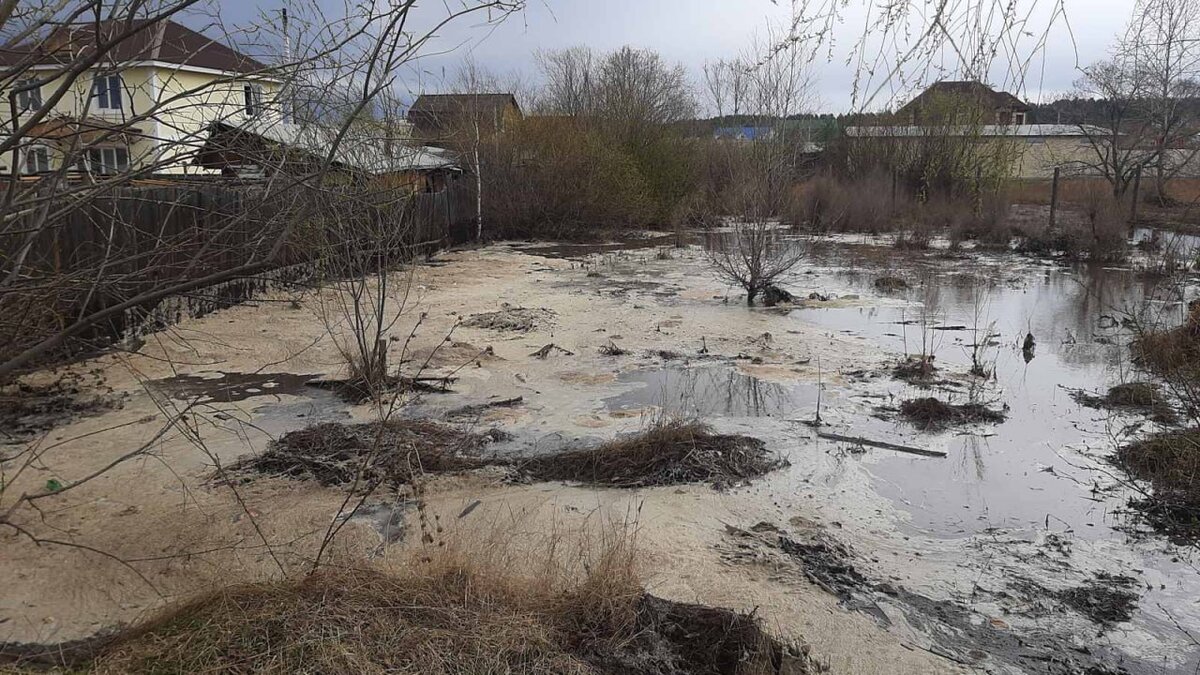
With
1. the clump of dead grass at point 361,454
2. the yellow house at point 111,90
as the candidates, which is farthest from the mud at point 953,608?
the yellow house at point 111,90

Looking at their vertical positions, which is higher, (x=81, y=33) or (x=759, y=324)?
(x=81, y=33)

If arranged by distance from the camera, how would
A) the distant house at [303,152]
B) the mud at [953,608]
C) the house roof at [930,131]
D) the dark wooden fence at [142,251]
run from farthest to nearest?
the house roof at [930,131] → the mud at [953,608] → the distant house at [303,152] → the dark wooden fence at [142,251]

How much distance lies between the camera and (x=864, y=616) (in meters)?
4.15

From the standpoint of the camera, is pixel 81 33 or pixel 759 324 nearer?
pixel 81 33

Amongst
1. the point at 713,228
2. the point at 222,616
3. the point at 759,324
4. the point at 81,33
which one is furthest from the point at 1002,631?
the point at 713,228

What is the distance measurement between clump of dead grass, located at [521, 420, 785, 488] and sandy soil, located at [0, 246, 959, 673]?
0.66 feet

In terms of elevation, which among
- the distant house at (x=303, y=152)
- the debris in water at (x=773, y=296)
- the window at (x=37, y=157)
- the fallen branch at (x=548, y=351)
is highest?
the distant house at (x=303, y=152)

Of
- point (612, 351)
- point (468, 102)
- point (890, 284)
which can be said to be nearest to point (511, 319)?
point (612, 351)

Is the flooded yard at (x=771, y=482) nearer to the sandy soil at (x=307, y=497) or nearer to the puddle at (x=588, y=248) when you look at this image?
the sandy soil at (x=307, y=497)

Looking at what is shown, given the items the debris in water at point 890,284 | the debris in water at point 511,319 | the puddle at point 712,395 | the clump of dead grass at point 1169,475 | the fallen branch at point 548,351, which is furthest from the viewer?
the debris in water at point 890,284

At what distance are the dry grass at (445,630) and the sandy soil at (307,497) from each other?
1.15 feet

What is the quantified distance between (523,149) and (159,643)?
22.6 metres

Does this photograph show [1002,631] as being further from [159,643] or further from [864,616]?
[159,643]

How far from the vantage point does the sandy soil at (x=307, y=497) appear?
405 cm
